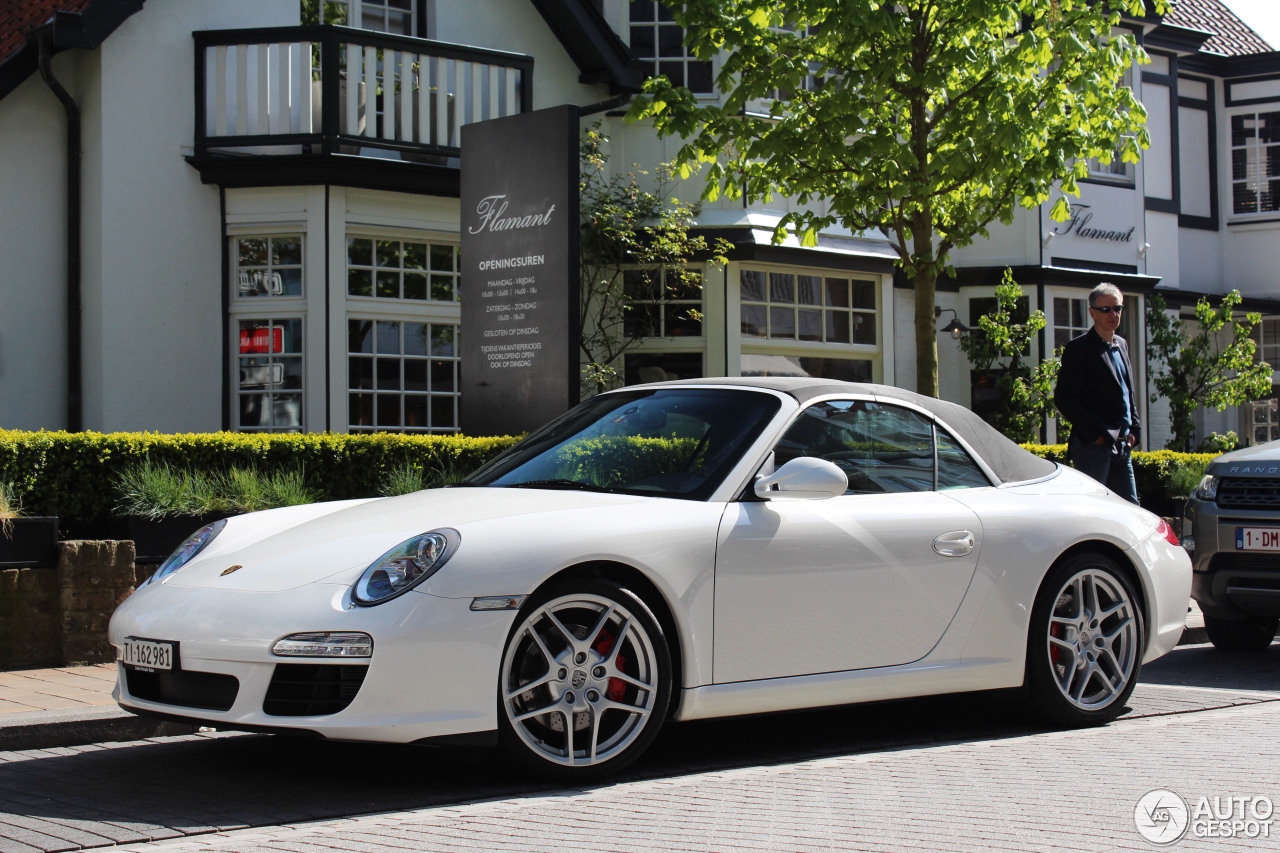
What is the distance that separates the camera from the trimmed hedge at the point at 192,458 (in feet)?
25.8

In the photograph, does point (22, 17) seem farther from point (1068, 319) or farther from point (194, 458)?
point (1068, 319)

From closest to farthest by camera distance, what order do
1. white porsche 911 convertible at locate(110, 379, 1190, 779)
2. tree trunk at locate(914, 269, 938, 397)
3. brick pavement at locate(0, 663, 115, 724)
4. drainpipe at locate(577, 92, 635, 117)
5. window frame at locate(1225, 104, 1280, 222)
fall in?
white porsche 911 convertible at locate(110, 379, 1190, 779) → brick pavement at locate(0, 663, 115, 724) → tree trunk at locate(914, 269, 938, 397) → drainpipe at locate(577, 92, 635, 117) → window frame at locate(1225, 104, 1280, 222)

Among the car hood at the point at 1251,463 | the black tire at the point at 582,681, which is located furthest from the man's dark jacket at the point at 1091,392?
the black tire at the point at 582,681

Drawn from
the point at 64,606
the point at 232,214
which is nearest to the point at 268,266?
the point at 232,214

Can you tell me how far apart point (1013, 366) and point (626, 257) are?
6135 millimetres

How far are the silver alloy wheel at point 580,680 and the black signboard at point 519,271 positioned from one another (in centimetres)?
596

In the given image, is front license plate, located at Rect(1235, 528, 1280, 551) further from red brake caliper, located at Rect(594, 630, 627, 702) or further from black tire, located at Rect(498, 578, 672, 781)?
red brake caliper, located at Rect(594, 630, 627, 702)

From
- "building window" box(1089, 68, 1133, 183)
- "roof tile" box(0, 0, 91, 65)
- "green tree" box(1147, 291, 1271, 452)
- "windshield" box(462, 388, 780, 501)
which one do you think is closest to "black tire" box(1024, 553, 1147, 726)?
"windshield" box(462, 388, 780, 501)

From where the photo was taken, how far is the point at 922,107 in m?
11.4

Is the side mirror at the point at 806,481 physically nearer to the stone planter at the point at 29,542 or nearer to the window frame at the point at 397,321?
the stone planter at the point at 29,542

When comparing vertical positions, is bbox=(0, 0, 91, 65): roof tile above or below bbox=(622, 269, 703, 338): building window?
above

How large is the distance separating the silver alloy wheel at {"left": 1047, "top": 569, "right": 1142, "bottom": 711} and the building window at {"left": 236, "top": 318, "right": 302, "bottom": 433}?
29.7ft

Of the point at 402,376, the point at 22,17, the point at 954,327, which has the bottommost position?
the point at 402,376

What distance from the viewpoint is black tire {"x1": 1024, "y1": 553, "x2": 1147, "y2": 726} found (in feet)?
19.1
